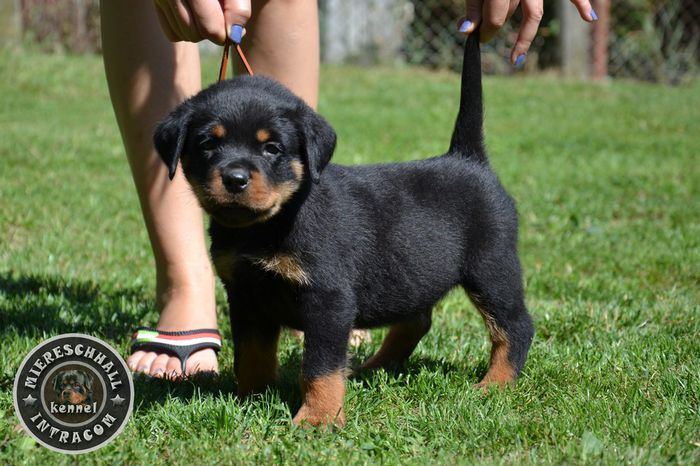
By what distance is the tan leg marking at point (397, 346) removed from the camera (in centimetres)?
318

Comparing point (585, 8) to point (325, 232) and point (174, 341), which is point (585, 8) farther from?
point (174, 341)

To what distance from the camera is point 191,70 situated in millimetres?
3457

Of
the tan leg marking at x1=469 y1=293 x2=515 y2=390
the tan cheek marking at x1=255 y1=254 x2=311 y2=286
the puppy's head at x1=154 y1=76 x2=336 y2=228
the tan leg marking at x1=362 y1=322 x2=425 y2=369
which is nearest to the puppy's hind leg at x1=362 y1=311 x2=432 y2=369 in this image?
the tan leg marking at x1=362 y1=322 x2=425 y2=369

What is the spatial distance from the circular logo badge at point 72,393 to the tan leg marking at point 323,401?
509mm

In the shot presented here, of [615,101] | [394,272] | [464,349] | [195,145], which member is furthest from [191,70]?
[615,101]

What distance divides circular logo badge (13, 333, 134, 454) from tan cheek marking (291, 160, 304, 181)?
70cm

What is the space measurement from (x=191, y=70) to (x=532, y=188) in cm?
361

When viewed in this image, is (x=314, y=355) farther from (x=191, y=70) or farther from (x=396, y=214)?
(x=191, y=70)

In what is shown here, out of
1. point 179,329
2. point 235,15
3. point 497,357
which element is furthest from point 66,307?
point 497,357

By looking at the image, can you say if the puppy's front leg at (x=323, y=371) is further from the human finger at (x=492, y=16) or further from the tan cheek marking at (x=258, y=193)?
the human finger at (x=492, y=16)

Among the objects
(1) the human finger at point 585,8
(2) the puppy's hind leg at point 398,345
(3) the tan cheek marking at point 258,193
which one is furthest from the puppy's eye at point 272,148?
(1) the human finger at point 585,8

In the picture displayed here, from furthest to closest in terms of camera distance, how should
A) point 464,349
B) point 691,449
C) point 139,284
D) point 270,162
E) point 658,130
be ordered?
point 658,130, point 139,284, point 464,349, point 270,162, point 691,449

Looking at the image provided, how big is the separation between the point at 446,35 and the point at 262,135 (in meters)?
10.9

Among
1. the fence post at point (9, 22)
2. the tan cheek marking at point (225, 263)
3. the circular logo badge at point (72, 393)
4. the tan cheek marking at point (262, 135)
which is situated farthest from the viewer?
the fence post at point (9, 22)
